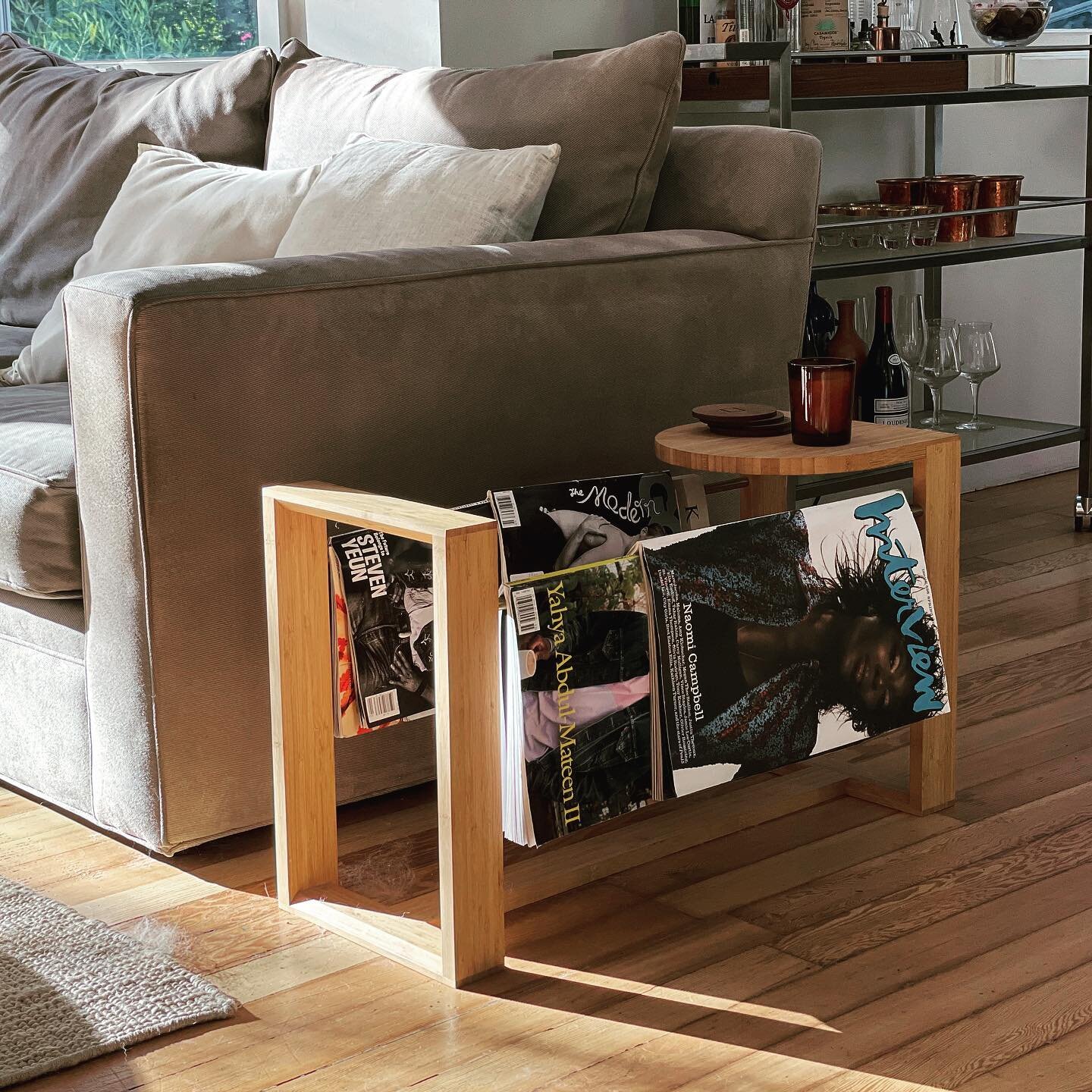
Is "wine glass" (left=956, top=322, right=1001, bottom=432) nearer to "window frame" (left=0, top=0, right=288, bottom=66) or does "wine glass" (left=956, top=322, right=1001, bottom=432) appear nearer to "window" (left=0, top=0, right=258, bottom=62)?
"window frame" (left=0, top=0, right=288, bottom=66)

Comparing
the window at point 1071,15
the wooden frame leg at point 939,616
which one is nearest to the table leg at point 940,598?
the wooden frame leg at point 939,616

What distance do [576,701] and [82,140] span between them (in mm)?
1635

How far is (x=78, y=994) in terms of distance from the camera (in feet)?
4.68

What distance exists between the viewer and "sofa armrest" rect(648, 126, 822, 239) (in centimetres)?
204

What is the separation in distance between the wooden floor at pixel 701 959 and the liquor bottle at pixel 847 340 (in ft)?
3.50

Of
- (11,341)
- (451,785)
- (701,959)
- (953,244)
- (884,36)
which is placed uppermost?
(884,36)

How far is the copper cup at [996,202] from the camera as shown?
3037mm

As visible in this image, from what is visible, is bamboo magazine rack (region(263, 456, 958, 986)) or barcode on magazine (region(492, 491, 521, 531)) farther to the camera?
barcode on magazine (region(492, 491, 521, 531))

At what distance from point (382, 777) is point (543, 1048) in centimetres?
56

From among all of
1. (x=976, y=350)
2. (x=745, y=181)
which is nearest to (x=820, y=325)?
(x=976, y=350)

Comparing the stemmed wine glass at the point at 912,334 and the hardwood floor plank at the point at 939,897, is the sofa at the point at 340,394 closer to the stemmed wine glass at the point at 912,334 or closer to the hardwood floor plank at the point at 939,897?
the hardwood floor plank at the point at 939,897

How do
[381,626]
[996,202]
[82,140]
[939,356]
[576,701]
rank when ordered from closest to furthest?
1. [576,701]
2. [381,626]
3. [82,140]
4. [939,356]
5. [996,202]

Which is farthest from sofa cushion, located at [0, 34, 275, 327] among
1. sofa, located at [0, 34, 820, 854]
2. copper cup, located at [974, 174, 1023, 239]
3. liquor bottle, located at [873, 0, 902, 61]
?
copper cup, located at [974, 174, 1023, 239]

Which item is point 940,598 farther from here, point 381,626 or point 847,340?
point 847,340
